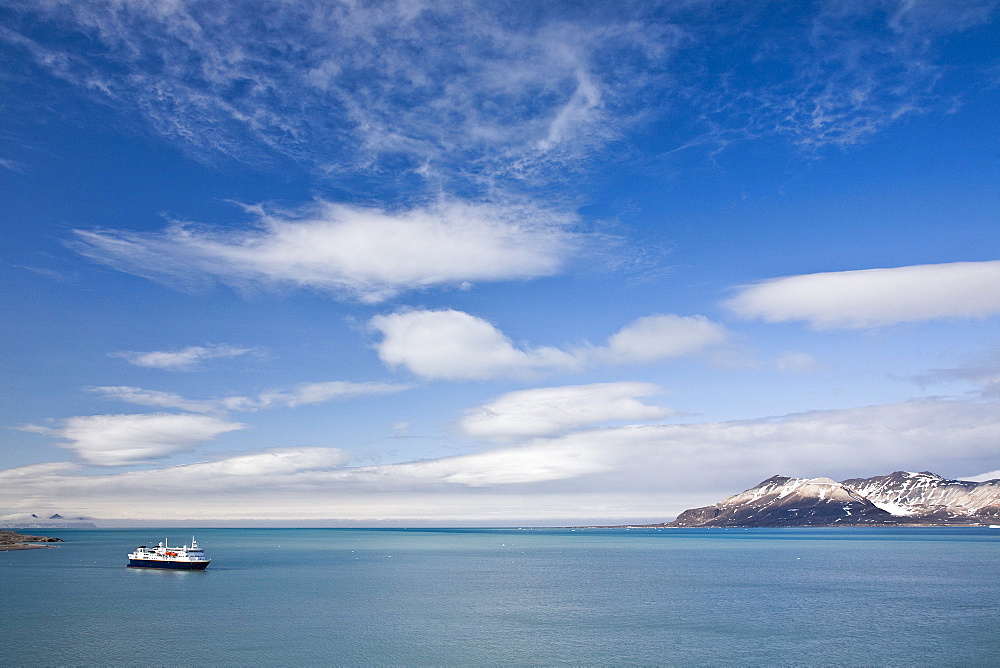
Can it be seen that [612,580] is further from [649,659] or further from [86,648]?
[86,648]

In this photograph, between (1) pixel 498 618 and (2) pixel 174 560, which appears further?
(2) pixel 174 560

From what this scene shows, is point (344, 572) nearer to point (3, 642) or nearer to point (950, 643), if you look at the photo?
point (3, 642)

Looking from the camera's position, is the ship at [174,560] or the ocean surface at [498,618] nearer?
the ocean surface at [498,618]

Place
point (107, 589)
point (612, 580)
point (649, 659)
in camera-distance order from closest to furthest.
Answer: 1. point (649, 659)
2. point (107, 589)
3. point (612, 580)

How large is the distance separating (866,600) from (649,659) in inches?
2199

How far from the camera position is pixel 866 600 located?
9831 cm

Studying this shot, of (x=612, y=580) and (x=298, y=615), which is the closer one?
(x=298, y=615)

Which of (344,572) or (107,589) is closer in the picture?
(107,589)

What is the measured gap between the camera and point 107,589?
112m

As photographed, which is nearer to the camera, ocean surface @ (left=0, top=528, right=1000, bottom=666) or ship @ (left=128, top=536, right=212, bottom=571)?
ocean surface @ (left=0, top=528, right=1000, bottom=666)

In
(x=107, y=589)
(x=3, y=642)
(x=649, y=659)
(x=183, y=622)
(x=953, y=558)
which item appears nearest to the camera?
(x=649, y=659)

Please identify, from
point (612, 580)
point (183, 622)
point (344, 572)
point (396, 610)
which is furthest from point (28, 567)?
point (612, 580)

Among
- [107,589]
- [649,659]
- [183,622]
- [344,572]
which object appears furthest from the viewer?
[344,572]

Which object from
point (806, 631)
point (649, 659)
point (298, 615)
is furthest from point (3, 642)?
point (806, 631)
